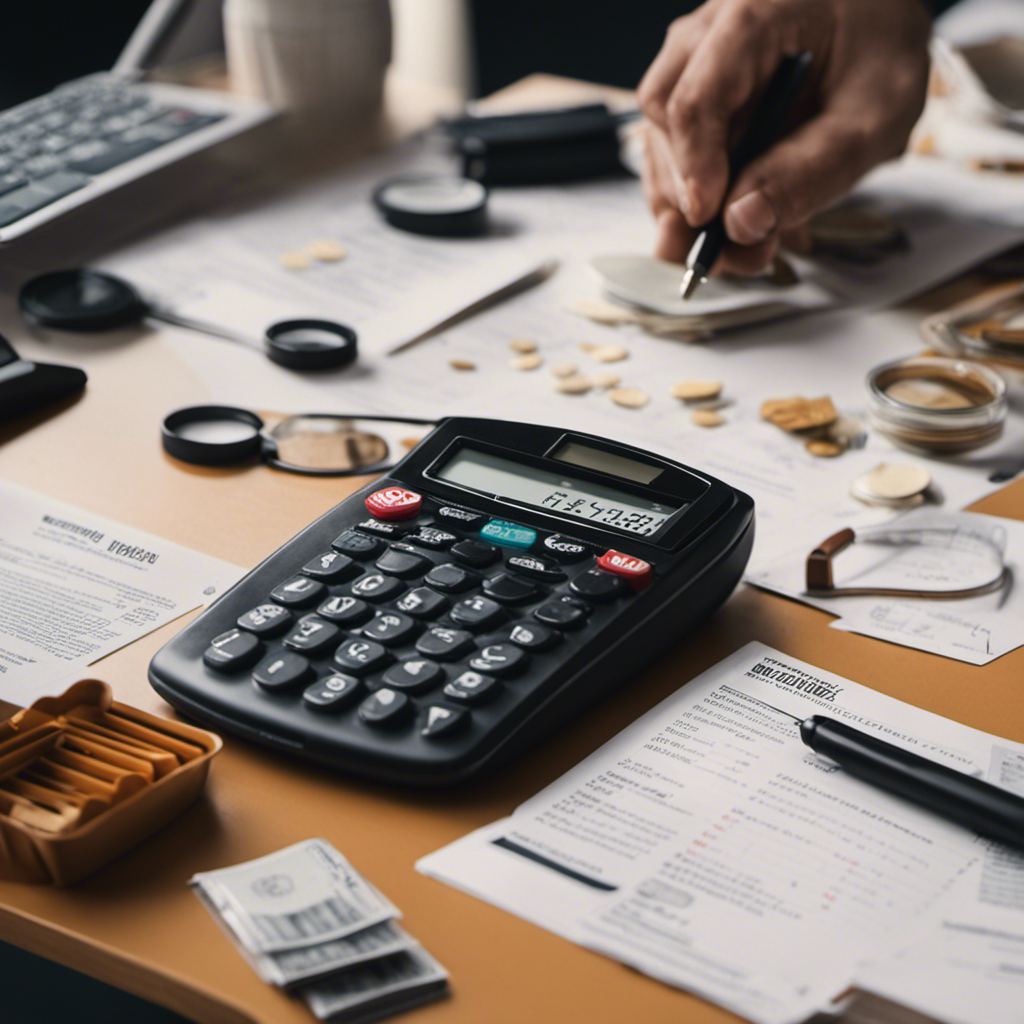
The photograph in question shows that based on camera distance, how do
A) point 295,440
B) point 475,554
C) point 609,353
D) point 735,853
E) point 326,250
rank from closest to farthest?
point 735,853
point 475,554
point 295,440
point 609,353
point 326,250

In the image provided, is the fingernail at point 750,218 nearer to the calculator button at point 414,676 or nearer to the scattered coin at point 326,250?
the scattered coin at point 326,250

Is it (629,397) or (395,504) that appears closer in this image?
(395,504)

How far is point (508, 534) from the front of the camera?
57 cm

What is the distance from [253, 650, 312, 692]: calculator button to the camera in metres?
0.50

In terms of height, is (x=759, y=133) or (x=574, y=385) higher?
(x=759, y=133)

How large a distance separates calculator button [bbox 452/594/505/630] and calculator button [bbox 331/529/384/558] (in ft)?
0.19

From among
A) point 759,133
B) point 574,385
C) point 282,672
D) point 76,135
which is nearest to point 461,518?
point 282,672

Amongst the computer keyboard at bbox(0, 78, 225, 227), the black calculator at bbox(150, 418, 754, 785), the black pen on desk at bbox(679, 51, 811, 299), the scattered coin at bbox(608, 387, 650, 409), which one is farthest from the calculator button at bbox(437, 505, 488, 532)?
the computer keyboard at bbox(0, 78, 225, 227)

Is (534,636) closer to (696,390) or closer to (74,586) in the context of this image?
(74,586)

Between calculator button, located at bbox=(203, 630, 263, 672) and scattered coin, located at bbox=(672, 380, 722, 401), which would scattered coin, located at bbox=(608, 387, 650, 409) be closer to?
scattered coin, located at bbox=(672, 380, 722, 401)

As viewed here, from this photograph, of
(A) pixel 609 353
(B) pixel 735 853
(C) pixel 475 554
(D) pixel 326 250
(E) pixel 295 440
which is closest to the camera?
(B) pixel 735 853

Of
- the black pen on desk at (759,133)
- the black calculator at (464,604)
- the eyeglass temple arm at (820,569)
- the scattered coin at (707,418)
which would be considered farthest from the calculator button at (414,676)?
the black pen on desk at (759,133)

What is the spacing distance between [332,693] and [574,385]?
0.38m

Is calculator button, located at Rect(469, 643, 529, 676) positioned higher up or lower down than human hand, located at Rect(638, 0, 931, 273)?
lower down
